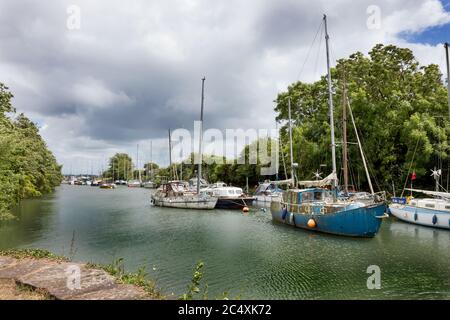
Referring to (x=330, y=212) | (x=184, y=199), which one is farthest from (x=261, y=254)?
(x=184, y=199)

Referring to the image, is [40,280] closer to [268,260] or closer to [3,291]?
[3,291]

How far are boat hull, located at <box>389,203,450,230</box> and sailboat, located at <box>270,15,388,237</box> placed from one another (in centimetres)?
585

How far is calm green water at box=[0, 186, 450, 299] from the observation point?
47.0ft

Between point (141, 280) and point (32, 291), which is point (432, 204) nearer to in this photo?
point (141, 280)

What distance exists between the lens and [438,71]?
4422cm

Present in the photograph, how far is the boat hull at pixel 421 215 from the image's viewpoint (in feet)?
90.6

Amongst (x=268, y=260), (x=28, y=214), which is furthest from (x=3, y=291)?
(x=28, y=214)

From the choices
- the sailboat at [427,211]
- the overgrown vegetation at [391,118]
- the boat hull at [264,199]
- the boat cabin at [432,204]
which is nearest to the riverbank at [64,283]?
the sailboat at [427,211]

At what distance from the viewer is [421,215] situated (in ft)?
97.8

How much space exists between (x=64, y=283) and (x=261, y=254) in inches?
516

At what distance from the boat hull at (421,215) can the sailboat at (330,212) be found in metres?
5.85

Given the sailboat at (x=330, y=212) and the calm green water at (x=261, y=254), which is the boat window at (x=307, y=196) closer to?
the sailboat at (x=330, y=212)

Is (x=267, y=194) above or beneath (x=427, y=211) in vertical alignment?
above
